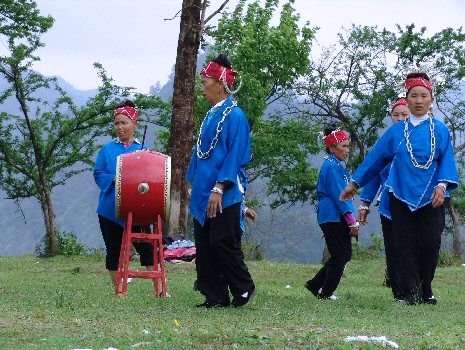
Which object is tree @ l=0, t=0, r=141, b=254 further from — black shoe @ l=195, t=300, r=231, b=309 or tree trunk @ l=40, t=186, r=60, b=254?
black shoe @ l=195, t=300, r=231, b=309

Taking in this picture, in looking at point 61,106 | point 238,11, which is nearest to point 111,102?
point 61,106

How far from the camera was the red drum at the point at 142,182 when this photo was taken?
823 cm

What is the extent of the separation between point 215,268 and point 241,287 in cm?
32

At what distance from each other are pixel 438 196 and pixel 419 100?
2.92 ft

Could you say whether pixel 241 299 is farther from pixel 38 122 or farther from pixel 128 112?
pixel 38 122

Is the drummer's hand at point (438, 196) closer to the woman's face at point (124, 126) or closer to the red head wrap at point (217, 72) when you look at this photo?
the red head wrap at point (217, 72)

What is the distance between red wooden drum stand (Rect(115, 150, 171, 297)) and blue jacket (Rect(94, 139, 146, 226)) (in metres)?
0.46

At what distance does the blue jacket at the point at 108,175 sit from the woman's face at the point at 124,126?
0.29ft

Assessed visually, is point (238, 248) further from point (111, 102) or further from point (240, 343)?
point (111, 102)

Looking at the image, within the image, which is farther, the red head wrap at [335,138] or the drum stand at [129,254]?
the red head wrap at [335,138]

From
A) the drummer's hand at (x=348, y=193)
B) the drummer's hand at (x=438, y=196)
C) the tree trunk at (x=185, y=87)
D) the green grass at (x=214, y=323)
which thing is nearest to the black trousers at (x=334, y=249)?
the green grass at (x=214, y=323)

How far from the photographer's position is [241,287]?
23.1ft

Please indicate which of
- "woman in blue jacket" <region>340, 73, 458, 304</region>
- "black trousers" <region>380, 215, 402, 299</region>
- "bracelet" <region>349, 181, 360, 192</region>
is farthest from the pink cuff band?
"woman in blue jacket" <region>340, 73, 458, 304</region>

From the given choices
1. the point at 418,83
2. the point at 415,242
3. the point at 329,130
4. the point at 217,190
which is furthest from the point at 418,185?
the point at 217,190
